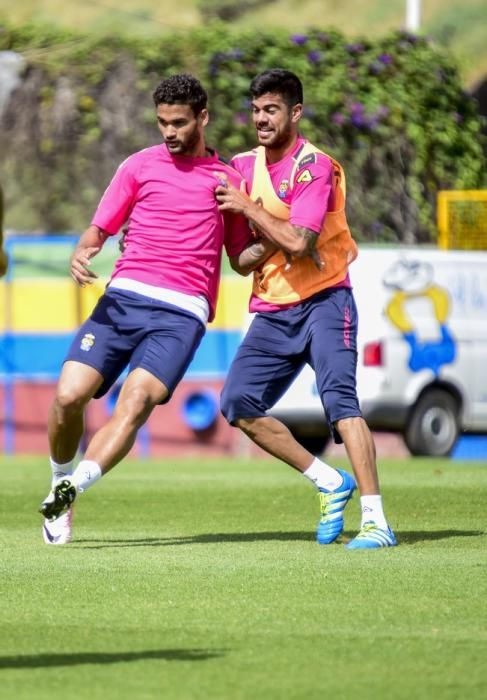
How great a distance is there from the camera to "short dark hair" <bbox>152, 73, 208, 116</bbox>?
29.3ft

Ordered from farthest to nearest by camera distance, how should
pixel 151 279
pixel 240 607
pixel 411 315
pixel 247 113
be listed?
pixel 247 113
pixel 411 315
pixel 151 279
pixel 240 607

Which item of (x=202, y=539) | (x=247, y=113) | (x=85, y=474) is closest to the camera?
(x=85, y=474)

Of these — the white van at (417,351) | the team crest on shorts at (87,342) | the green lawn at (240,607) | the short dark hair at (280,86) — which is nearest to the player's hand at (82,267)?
the team crest on shorts at (87,342)

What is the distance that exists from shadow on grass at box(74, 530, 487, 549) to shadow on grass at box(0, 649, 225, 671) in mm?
3175

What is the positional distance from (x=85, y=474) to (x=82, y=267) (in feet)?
3.22

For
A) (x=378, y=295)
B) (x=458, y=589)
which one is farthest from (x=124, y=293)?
(x=378, y=295)

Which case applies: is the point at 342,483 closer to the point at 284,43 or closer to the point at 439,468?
the point at 439,468

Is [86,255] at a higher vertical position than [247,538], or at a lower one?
higher

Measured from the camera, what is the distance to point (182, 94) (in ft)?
29.2

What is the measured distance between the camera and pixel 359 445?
8867mm

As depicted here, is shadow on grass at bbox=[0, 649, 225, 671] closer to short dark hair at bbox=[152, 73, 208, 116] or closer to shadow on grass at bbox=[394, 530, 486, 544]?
Answer: shadow on grass at bbox=[394, 530, 486, 544]

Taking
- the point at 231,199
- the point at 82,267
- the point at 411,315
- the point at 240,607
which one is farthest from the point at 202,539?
the point at 411,315

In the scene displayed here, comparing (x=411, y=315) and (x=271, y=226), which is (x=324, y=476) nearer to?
(x=271, y=226)

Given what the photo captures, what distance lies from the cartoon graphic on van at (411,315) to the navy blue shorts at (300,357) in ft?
31.1
